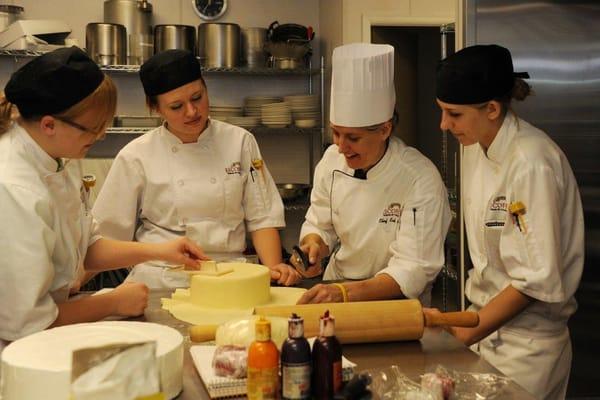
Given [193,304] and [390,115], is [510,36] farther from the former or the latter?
[193,304]

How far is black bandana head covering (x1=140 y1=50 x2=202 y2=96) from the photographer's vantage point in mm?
2646

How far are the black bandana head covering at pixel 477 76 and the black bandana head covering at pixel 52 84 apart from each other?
1.07 m

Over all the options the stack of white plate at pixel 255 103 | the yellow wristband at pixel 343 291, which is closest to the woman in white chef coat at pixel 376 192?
the yellow wristband at pixel 343 291

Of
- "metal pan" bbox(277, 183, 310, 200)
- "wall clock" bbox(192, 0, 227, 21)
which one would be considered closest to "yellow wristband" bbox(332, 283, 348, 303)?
"metal pan" bbox(277, 183, 310, 200)

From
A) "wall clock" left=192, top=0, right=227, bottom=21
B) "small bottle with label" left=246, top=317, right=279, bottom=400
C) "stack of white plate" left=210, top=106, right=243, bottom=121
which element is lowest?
"small bottle with label" left=246, top=317, right=279, bottom=400

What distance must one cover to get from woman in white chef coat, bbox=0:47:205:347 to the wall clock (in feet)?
11.7

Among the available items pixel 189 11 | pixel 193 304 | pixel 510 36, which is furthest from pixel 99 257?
pixel 189 11

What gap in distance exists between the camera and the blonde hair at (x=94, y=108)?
180 centimetres

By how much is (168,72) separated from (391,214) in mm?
919

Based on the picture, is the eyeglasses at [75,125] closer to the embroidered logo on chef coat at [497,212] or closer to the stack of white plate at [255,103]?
the embroidered logo on chef coat at [497,212]

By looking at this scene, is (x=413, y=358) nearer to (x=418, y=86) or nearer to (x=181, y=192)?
(x=181, y=192)

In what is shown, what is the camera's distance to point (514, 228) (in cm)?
216

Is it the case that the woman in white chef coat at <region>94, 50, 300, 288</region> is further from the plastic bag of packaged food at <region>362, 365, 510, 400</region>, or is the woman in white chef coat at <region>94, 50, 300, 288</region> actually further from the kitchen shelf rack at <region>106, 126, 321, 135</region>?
the kitchen shelf rack at <region>106, 126, 321, 135</region>

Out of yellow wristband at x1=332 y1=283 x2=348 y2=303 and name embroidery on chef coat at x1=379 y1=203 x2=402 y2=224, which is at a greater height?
name embroidery on chef coat at x1=379 y1=203 x2=402 y2=224
